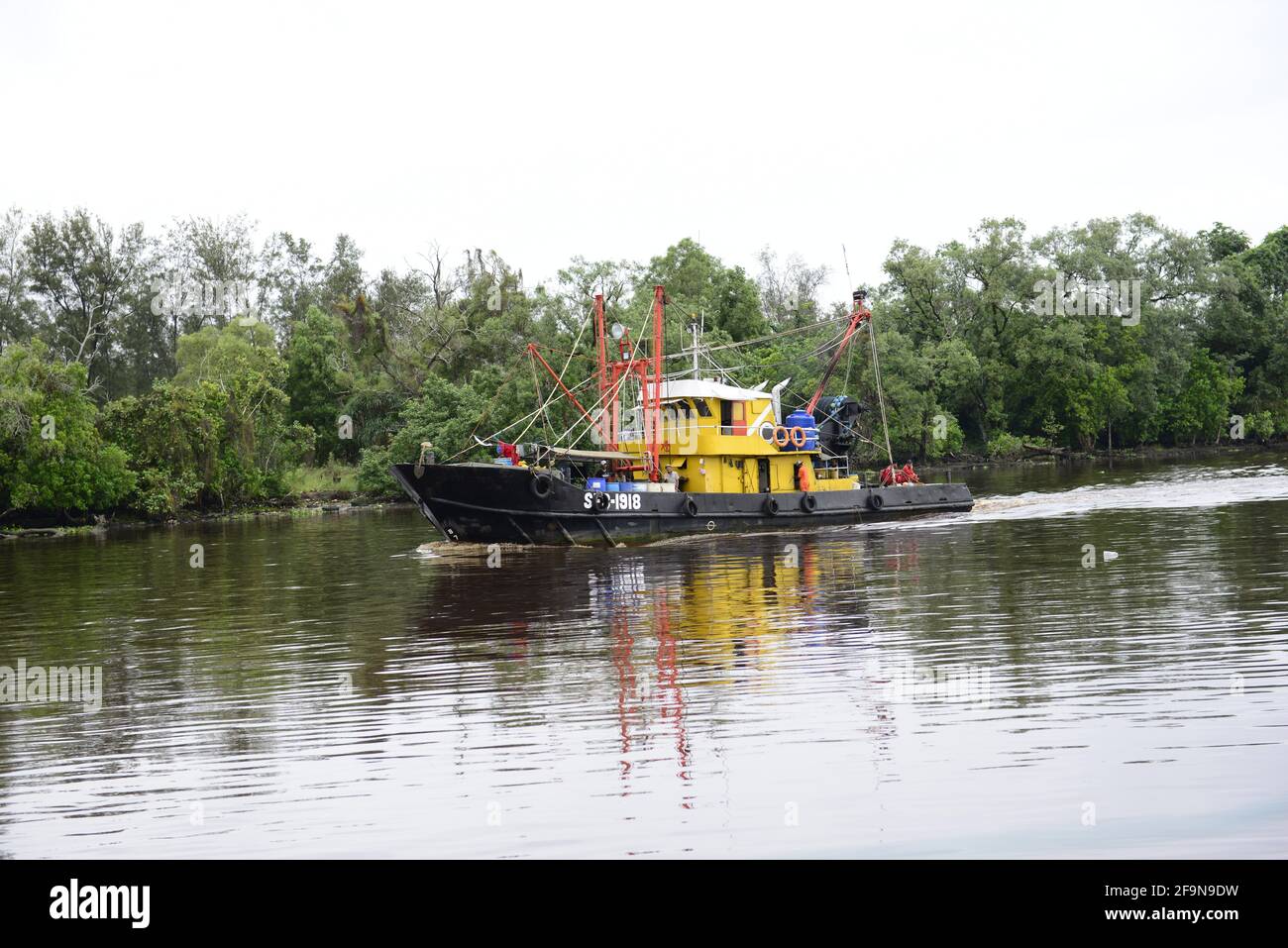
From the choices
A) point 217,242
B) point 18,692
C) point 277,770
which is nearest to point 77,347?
point 217,242

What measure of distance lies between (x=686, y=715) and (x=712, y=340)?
59154mm

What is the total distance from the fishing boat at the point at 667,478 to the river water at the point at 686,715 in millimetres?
7418

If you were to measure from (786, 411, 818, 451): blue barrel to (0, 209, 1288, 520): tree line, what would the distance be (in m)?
24.3

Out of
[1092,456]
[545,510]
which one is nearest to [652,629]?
[545,510]

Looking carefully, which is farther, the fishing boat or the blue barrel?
the blue barrel

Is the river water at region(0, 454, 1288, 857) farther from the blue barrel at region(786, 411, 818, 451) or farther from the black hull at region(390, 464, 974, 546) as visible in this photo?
the blue barrel at region(786, 411, 818, 451)

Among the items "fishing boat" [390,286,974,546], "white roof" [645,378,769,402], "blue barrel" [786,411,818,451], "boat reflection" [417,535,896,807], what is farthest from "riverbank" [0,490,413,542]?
"boat reflection" [417,535,896,807]

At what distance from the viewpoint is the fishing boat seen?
31719 millimetres

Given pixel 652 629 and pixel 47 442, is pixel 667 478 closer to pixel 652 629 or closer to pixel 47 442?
pixel 652 629

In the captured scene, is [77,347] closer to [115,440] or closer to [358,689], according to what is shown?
[115,440]

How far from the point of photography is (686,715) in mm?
11414

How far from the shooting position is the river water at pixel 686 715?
8.19 m

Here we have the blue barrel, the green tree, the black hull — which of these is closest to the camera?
the black hull

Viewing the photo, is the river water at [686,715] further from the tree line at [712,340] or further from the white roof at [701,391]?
the tree line at [712,340]
